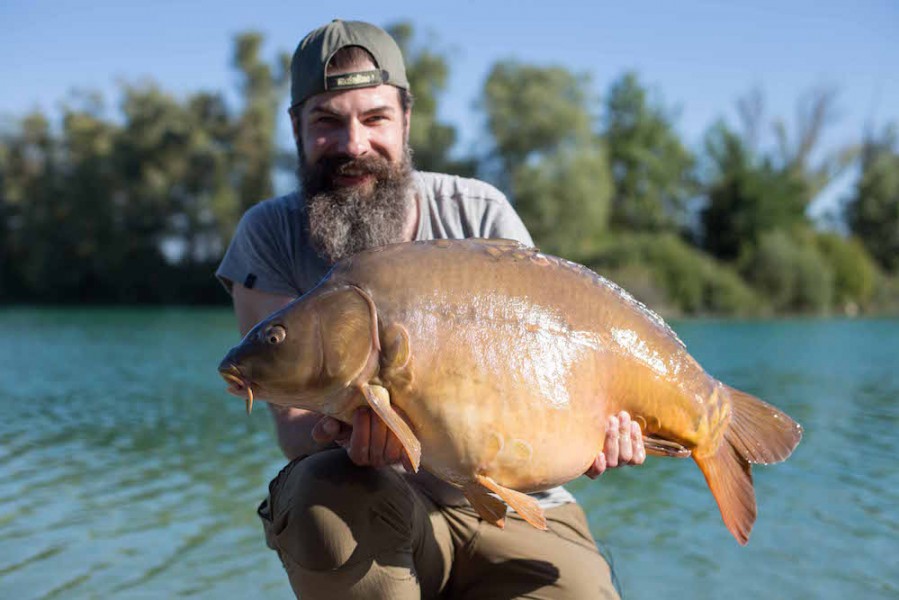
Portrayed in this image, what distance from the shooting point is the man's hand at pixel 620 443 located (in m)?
2.38

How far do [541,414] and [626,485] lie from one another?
16.5ft

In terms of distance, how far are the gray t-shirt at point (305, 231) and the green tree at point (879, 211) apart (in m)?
44.8

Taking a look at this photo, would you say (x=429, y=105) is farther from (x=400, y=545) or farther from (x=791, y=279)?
(x=400, y=545)

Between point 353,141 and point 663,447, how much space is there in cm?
147

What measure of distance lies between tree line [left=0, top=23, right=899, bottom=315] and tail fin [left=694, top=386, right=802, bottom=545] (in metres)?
29.0

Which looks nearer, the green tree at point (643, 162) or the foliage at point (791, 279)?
the foliage at point (791, 279)

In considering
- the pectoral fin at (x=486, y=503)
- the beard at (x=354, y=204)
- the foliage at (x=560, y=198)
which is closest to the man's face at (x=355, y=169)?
the beard at (x=354, y=204)

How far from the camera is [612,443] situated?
7.82 ft

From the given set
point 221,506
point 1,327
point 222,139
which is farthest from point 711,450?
point 222,139

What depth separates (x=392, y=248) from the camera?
2.33 m

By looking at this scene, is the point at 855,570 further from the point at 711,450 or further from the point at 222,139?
the point at 222,139

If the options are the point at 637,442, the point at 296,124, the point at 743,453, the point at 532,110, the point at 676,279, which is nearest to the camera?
the point at 637,442

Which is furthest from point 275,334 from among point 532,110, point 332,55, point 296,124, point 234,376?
point 532,110

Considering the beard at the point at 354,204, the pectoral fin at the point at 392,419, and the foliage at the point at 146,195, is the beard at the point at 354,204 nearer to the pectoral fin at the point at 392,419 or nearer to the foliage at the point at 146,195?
the pectoral fin at the point at 392,419
